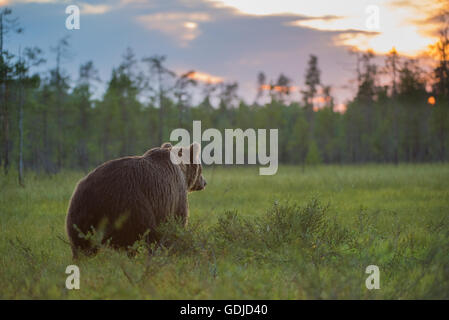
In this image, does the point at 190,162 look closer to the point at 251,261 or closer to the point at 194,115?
the point at 251,261

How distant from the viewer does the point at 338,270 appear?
454 centimetres

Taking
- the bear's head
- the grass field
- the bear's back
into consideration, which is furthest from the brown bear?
the bear's head

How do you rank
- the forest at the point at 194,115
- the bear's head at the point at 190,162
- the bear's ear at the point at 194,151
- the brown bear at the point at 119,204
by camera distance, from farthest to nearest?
the forest at the point at 194,115, the bear's ear at the point at 194,151, the bear's head at the point at 190,162, the brown bear at the point at 119,204

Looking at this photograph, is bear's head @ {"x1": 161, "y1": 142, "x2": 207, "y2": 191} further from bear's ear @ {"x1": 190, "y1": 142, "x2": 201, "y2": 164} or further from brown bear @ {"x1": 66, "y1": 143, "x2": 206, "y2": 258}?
brown bear @ {"x1": 66, "y1": 143, "x2": 206, "y2": 258}

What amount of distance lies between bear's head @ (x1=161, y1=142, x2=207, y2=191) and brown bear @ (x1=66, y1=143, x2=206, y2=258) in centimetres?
111

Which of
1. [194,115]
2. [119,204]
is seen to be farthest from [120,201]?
[194,115]

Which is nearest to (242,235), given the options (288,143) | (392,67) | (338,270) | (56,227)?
(338,270)

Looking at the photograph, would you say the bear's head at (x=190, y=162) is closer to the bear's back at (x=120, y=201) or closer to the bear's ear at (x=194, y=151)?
the bear's ear at (x=194, y=151)

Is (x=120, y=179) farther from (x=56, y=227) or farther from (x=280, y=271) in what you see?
(x=56, y=227)

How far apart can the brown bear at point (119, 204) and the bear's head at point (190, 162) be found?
1.11m

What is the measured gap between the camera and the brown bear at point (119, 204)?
5.19 meters

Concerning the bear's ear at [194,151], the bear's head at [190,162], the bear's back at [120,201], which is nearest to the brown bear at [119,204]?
the bear's back at [120,201]

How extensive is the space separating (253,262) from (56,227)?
5.01 m
